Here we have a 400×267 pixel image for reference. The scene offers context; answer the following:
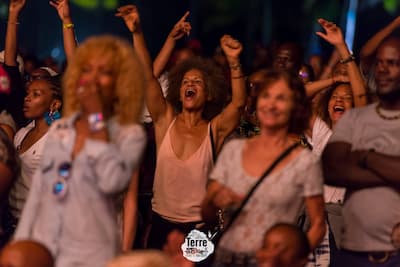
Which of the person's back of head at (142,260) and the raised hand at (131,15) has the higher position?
the raised hand at (131,15)

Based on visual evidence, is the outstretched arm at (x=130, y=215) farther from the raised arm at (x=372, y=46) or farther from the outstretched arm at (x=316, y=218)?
the raised arm at (x=372, y=46)

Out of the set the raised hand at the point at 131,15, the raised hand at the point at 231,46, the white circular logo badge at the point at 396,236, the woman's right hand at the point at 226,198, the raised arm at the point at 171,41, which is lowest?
the white circular logo badge at the point at 396,236

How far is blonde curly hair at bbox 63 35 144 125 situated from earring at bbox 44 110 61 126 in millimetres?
2563

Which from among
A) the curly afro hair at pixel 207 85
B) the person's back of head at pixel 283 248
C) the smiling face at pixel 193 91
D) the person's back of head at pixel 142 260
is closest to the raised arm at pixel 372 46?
the curly afro hair at pixel 207 85

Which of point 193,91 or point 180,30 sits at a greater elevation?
point 180,30

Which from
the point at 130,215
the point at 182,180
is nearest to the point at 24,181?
the point at 182,180

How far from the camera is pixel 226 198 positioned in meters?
6.54

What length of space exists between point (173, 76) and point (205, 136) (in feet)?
2.24

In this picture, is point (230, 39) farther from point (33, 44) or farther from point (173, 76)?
point (33, 44)

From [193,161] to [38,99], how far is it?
123 centimetres

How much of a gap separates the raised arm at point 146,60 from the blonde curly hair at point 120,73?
1829mm

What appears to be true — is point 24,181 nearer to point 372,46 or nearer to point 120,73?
point 120,73

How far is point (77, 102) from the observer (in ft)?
21.0

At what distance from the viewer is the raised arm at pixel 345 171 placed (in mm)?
7125
